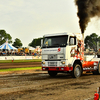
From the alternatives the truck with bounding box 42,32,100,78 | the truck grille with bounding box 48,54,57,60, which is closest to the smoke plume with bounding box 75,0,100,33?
the truck with bounding box 42,32,100,78

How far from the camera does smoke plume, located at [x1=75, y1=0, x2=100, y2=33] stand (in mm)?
17797

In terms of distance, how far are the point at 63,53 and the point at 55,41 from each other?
3.24ft

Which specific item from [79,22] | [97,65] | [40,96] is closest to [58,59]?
[97,65]

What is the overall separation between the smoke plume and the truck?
550cm

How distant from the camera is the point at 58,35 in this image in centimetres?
1206

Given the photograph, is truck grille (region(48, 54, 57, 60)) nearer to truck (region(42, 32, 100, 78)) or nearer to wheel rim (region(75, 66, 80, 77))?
truck (region(42, 32, 100, 78))

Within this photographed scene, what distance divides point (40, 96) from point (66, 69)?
5138 millimetres

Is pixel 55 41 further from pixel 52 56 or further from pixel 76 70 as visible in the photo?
pixel 76 70

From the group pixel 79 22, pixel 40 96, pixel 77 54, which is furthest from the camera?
pixel 79 22

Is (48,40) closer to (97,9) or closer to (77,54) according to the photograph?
(77,54)

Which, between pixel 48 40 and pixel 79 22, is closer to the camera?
pixel 48 40

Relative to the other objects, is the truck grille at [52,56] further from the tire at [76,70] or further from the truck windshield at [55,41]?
the tire at [76,70]

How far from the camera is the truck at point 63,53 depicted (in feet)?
38.5

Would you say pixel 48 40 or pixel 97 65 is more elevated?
pixel 48 40
